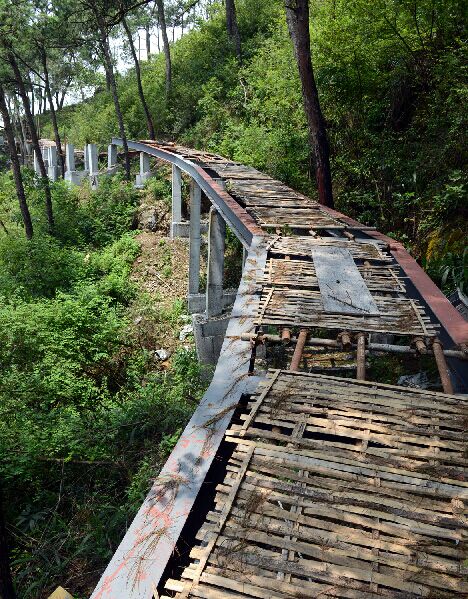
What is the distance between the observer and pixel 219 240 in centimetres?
1152

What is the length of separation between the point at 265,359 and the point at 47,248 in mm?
11104

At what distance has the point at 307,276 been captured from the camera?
5.32 m

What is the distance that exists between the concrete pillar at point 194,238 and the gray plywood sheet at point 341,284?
306 inches

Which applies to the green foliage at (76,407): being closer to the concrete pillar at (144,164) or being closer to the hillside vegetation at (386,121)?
the hillside vegetation at (386,121)

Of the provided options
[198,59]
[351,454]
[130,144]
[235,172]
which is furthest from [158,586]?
[198,59]

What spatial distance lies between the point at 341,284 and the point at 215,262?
6.88m

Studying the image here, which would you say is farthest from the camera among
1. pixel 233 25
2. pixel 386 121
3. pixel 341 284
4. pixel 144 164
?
pixel 233 25

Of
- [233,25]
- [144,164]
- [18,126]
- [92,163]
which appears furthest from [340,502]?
[18,126]

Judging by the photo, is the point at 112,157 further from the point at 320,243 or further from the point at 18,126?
the point at 18,126

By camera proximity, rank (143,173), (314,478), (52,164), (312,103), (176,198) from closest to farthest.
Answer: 1. (314,478)
2. (312,103)
3. (176,198)
4. (143,173)
5. (52,164)

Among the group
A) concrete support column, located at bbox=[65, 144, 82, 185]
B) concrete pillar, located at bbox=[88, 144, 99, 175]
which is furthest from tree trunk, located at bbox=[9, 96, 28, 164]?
concrete pillar, located at bbox=[88, 144, 99, 175]

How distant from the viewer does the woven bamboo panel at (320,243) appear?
19.7 ft

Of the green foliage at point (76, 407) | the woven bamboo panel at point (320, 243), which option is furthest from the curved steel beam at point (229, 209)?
the green foliage at point (76, 407)

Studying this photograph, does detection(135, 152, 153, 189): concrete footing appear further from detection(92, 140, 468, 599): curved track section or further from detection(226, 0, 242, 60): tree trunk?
detection(92, 140, 468, 599): curved track section
